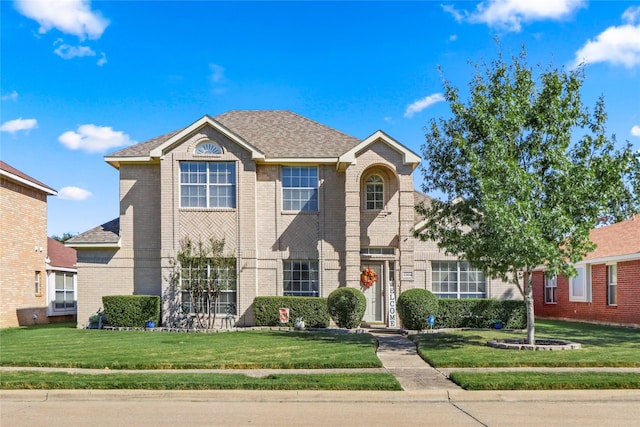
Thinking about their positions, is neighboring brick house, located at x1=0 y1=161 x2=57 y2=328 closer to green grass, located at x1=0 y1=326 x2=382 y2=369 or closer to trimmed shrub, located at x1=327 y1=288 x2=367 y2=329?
green grass, located at x1=0 y1=326 x2=382 y2=369

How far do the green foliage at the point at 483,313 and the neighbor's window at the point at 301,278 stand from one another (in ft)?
15.7

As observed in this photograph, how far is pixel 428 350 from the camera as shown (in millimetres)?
15227

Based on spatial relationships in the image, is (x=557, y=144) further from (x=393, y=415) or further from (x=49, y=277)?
(x=49, y=277)

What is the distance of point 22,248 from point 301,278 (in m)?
11.9

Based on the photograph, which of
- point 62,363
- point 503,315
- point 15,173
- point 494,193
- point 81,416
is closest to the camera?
point 81,416

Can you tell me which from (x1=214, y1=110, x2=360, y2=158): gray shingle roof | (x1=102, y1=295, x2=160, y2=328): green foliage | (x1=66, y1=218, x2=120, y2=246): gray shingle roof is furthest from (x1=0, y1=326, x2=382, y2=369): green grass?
(x1=214, y1=110, x2=360, y2=158): gray shingle roof

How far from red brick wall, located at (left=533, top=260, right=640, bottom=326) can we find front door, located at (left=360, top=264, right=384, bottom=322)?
30.5 feet

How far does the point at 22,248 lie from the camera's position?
25469 mm

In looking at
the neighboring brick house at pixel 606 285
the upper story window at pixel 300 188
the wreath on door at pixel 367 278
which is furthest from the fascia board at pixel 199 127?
the neighboring brick house at pixel 606 285

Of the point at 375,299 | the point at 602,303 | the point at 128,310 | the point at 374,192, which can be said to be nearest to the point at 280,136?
the point at 374,192

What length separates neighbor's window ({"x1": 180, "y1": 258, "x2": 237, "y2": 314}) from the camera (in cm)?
2173

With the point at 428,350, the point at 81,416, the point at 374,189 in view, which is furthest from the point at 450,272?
the point at 81,416

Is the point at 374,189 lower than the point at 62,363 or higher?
higher

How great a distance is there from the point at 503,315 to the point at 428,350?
736 centimetres
